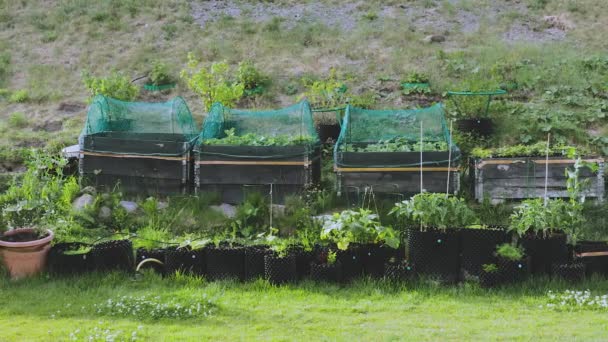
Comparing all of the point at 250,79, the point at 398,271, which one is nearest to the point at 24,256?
the point at 398,271

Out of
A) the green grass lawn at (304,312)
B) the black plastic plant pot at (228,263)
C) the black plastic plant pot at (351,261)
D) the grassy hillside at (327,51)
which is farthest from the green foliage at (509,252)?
the grassy hillside at (327,51)

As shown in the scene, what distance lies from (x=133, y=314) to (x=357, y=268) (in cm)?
198

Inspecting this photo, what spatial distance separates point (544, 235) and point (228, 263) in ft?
9.23

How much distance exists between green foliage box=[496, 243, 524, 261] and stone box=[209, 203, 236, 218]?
3108 mm

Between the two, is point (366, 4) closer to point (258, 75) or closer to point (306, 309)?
point (258, 75)

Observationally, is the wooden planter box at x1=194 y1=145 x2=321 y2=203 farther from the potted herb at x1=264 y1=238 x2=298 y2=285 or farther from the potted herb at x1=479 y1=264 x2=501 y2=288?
the potted herb at x1=479 y1=264 x2=501 y2=288

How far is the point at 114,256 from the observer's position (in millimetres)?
6270

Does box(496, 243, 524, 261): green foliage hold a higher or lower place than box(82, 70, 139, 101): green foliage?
lower

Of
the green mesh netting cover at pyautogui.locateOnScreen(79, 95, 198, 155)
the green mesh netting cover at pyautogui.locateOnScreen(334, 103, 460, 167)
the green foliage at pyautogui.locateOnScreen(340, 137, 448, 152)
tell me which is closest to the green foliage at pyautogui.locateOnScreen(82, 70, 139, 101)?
the green mesh netting cover at pyautogui.locateOnScreen(79, 95, 198, 155)

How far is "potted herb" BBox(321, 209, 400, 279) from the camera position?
5921mm

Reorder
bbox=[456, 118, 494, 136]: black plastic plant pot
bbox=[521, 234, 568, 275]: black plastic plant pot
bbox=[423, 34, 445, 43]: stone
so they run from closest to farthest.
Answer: bbox=[521, 234, 568, 275]: black plastic plant pot < bbox=[456, 118, 494, 136]: black plastic plant pot < bbox=[423, 34, 445, 43]: stone

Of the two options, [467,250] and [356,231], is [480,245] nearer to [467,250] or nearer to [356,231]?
[467,250]

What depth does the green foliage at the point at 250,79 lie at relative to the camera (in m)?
12.2

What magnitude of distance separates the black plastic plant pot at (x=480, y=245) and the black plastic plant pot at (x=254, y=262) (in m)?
1.78
